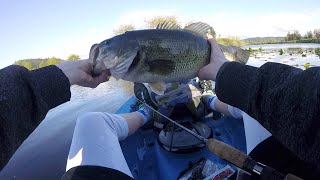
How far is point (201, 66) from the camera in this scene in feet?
7.30

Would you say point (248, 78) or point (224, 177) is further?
point (224, 177)

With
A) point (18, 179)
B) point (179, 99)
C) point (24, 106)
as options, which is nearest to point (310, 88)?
Answer: point (24, 106)

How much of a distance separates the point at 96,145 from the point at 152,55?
121cm

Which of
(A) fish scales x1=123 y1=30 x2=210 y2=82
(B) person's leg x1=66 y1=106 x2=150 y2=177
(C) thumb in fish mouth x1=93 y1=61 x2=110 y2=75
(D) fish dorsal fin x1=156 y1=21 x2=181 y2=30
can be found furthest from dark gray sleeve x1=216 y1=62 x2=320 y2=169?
(B) person's leg x1=66 y1=106 x2=150 y2=177

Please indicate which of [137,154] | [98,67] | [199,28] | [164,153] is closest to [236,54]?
[199,28]

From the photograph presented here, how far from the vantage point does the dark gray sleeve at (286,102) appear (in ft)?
3.73

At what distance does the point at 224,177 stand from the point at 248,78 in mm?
1478

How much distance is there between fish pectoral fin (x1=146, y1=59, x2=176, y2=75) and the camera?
204 cm

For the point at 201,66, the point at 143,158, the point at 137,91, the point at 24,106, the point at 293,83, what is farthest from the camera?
the point at 137,91

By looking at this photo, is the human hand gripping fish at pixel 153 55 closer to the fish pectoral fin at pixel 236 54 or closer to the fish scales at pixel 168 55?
the fish scales at pixel 168 55

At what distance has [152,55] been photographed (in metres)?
2.06

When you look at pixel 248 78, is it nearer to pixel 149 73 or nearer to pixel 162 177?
pixel 149 73

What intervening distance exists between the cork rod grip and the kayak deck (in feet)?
3.03

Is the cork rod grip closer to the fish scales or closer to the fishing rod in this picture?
the fishing rod
